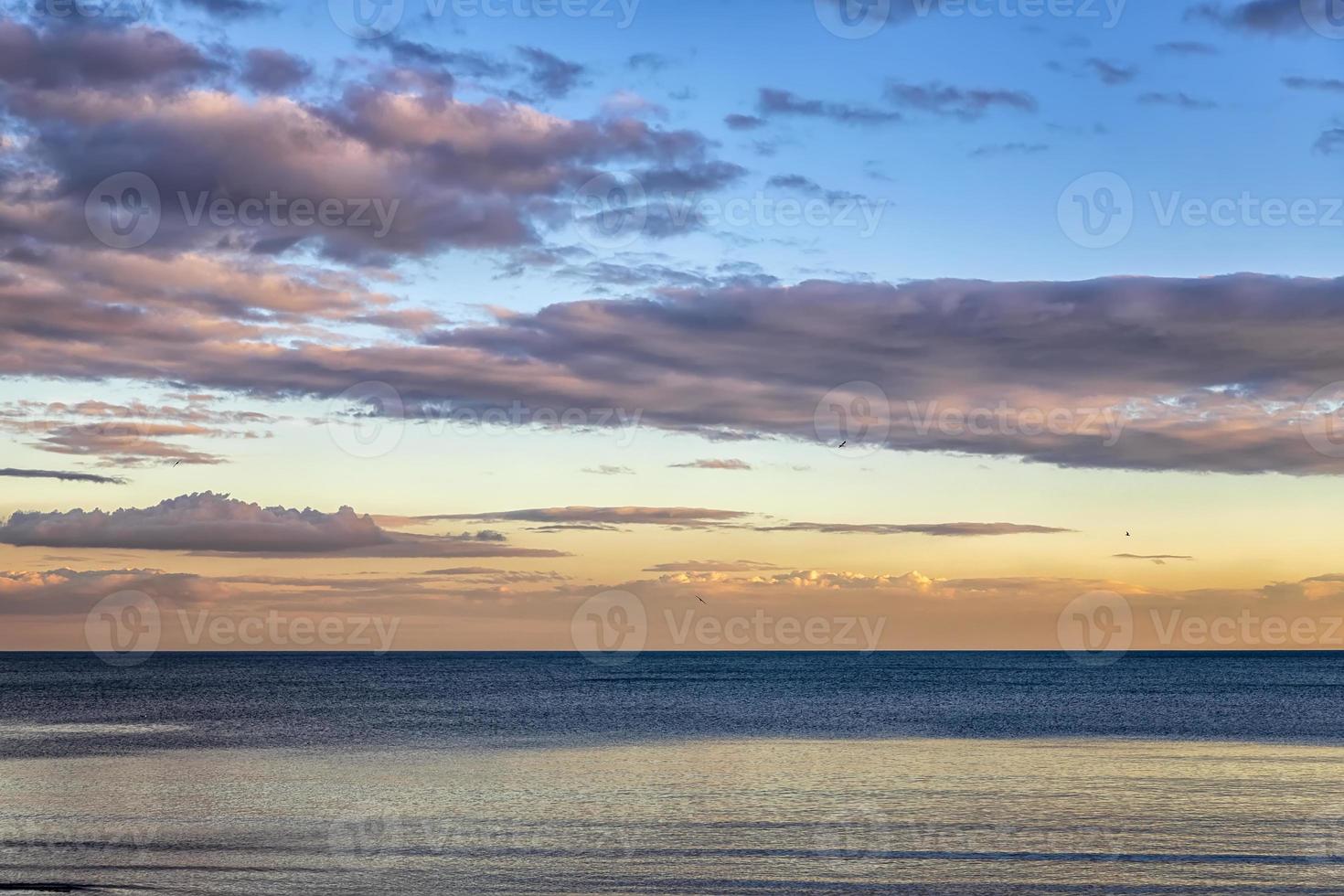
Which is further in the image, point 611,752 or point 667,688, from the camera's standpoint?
point 667,688

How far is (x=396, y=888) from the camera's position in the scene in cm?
3122

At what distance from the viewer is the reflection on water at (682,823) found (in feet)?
105

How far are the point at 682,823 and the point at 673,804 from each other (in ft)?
13.1

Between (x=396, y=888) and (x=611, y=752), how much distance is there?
31.8 metres

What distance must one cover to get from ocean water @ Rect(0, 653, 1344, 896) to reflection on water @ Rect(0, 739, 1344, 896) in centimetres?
14

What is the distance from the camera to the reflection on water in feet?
105

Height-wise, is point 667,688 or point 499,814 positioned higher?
point 499,814

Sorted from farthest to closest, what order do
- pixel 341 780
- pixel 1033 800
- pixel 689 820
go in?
pixel 341 780 < pixel 1033 800 < pixel 689 820

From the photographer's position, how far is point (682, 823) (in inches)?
1575

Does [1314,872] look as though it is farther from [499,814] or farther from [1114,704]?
[1114,704]

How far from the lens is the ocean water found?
32188 mm

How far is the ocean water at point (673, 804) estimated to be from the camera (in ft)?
106

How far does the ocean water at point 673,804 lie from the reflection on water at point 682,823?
0.47ft

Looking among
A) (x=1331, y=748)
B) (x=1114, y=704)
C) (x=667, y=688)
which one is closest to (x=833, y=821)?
(x=1331, y=748)
